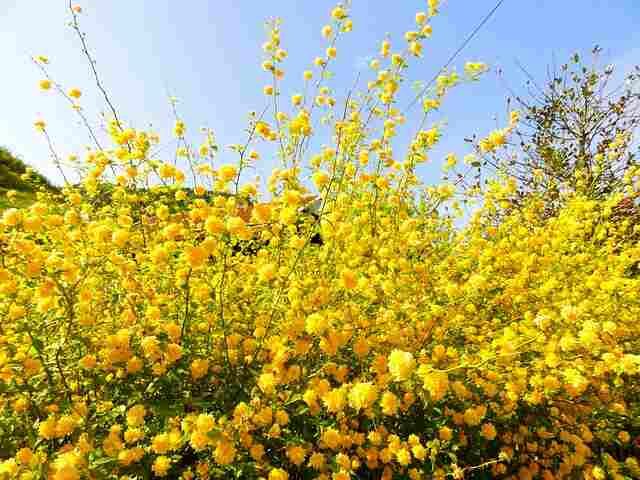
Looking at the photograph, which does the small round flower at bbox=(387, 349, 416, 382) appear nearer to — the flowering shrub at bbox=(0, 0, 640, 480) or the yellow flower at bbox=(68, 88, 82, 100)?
the flowering shrub at bbox=(0, 0, 640, 480)

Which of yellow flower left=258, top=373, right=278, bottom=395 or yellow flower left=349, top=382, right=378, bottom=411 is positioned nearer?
yellow flower left=349, top=382, right=378, bottom=411

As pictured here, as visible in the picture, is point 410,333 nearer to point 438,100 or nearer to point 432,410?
point 432,410

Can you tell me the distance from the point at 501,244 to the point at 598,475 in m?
2.12

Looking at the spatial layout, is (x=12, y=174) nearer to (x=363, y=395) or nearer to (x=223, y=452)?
(x=223, y=452)

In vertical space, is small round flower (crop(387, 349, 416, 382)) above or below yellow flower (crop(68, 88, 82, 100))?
below

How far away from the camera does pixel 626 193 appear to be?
192 inches

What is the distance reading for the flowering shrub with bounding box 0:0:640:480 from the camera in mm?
1716

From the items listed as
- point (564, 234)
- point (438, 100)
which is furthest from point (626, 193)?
point (438, 100)

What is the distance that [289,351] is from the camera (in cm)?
198

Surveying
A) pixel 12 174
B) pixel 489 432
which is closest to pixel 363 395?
pixel 489 432

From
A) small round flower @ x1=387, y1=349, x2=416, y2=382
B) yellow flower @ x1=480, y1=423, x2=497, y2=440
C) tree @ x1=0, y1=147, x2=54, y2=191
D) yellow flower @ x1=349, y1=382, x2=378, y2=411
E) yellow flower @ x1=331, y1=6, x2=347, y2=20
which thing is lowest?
yellow flower @ x1=480, y1=423, x2=497, y2=440

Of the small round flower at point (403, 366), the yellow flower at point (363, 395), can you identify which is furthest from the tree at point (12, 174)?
the small round flower at point (403, 366)

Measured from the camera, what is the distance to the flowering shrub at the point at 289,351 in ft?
5.63

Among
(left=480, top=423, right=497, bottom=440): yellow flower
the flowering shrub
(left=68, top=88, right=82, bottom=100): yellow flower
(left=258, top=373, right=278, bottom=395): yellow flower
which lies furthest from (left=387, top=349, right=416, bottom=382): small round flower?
(left=68, top=88, right=82, bottom=100): yellow flower
